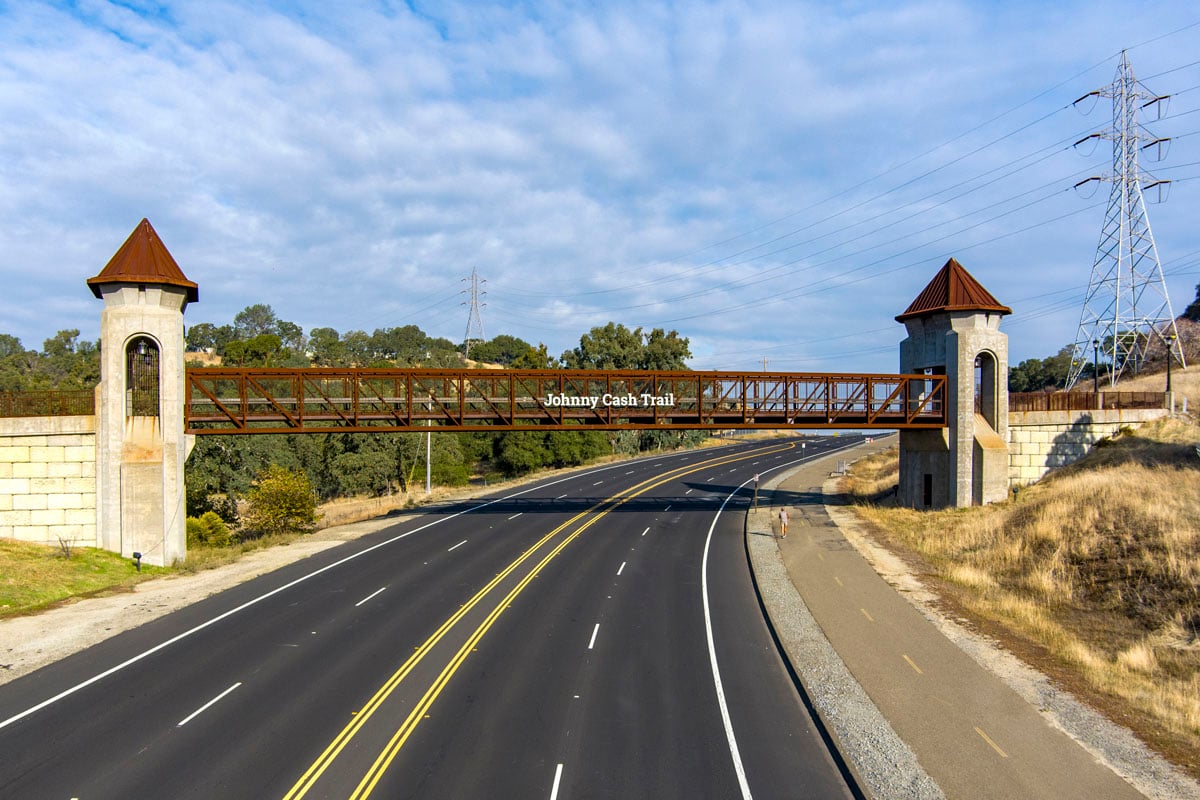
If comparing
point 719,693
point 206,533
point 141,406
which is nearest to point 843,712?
Result: point 719,693

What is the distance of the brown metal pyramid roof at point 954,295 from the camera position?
40375mm

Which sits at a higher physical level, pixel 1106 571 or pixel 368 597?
pixel 1106 571

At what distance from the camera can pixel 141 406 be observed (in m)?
31.2

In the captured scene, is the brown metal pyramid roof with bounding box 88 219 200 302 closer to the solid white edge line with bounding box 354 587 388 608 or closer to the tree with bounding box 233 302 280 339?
the solid white edge line with bounding box 354 587 388 608

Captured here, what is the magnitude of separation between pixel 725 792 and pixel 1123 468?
107 ft

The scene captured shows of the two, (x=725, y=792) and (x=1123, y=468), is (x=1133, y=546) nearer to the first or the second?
(x=1123, y=468)

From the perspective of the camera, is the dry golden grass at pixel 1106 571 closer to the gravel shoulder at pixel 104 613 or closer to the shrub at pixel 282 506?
the gravel shoulder at pixel 104 613

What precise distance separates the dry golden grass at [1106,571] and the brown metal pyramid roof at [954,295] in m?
9.96

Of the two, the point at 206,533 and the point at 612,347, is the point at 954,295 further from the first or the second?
the point at 612,347

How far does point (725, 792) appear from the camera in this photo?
11.7 meters

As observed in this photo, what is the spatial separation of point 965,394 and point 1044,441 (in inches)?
276

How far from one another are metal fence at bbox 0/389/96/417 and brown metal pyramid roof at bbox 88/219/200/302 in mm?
4382

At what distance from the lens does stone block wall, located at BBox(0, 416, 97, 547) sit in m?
29.4

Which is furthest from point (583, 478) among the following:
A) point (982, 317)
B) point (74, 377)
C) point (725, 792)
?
point (74, 377)
